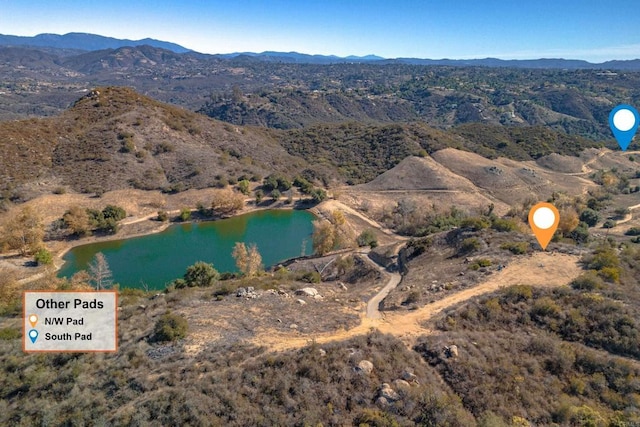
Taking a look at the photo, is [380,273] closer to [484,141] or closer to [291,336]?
[291,336]

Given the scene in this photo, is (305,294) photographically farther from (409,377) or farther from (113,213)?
(113,213)

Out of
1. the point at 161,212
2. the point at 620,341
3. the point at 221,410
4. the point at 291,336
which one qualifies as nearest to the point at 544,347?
the point at 620,341

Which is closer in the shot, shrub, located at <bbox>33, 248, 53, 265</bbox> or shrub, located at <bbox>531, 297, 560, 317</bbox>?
shrub, located at <bbox>531, 297, 560, 317</bbox>

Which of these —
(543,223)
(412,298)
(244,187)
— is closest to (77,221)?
(244,187)

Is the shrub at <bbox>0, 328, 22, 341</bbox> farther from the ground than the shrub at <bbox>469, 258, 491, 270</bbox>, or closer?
closer

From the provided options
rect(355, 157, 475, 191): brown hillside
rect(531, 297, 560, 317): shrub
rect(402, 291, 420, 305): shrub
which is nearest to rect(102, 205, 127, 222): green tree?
rect(355, 157, 475, 191): brown hillside

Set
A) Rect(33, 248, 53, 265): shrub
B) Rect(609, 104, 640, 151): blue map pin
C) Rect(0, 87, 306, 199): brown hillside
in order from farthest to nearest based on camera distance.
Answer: Rect(0, 87, 306, 199): brown hillside → Rect(33, 248, 53, 265): shrub → Rect(609, 104, 640, 151): blue map pin

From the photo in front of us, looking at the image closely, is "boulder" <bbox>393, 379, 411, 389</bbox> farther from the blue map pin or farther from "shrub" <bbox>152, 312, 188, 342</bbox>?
the blue map pin
